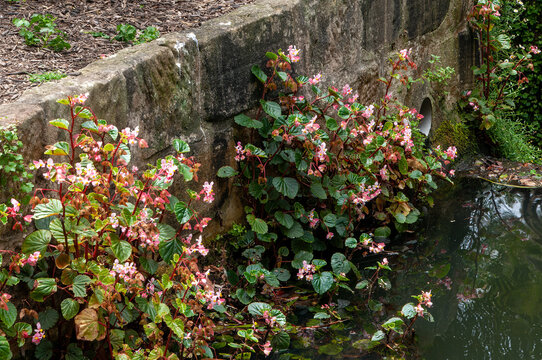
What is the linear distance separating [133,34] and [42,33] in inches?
17.7

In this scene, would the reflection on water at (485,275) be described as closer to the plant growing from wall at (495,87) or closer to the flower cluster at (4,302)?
the plant growing from wall at (495,87)

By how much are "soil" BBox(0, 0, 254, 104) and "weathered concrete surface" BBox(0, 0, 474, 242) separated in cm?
20

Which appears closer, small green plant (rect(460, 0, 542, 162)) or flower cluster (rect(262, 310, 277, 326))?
flower cluster (rect(262, 310, 277, 326))

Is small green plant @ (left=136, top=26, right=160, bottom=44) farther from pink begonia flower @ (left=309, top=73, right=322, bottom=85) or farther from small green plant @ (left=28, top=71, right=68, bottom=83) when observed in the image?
pink begonia flower @ (left=309, top=73, right=322, bottom=85)

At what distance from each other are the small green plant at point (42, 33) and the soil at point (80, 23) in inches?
1.4

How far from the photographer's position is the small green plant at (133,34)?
3.35 metres

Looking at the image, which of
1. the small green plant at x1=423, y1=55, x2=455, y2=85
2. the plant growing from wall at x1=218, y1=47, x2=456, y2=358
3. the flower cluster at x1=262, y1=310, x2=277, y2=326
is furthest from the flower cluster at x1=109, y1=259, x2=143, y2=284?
the small green plant at x1=423, y1=55, x2=455, y2=85

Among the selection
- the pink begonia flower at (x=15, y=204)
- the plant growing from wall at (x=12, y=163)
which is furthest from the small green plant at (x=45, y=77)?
the pink begonia flower at (x=15, y=204)

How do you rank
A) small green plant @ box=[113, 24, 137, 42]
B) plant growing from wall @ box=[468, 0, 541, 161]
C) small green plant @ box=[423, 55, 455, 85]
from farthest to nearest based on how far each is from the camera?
plant growing from wall @ box=[468, 0, 541, 161]
small green plant @ box=[423, 55, 455, 85]
small green plant @ box=[113, 24, 137, 42]

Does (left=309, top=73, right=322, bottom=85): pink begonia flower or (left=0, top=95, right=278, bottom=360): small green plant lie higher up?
(left=309, top=73, right=322, bottom=85): pink begonia flower

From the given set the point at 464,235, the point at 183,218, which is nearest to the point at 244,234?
the point at 183,218

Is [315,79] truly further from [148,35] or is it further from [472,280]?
[472,280]

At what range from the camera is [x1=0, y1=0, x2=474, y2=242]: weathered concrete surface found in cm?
281

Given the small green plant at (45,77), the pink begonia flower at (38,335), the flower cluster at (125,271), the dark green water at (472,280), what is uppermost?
the small green plant at (45,77)
